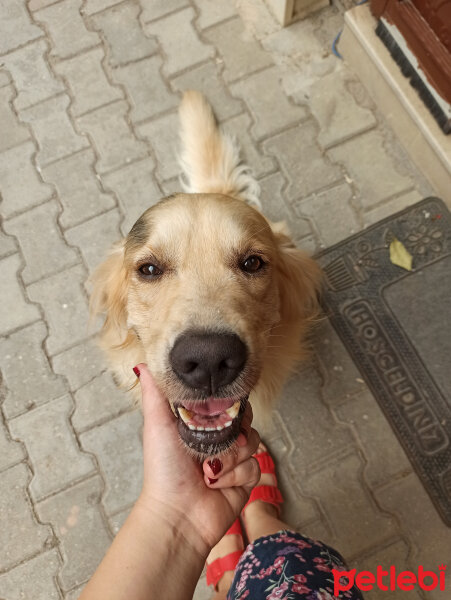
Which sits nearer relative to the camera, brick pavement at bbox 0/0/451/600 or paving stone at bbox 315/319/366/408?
brick pavement at bbox 0/0/451/600

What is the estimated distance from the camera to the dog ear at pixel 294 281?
2654mm

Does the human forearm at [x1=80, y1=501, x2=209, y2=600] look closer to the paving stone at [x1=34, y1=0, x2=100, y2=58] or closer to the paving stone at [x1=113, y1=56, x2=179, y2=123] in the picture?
the paving stone at [x1=113, y1=56, x2=179, y2=123]

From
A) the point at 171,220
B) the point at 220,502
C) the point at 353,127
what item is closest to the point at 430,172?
the point at 353,127

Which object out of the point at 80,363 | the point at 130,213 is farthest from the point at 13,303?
the point at 130,213

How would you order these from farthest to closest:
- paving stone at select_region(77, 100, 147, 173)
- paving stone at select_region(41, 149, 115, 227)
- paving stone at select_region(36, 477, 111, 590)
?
paving stone at select_region(77, 100, 147, 173) < paving stone at select_region(41, 149, 115, 227) < paving stone at select_region(36, 477, 111, 590)

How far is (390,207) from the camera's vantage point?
12.1ft

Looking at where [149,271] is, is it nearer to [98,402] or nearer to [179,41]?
[98,402]

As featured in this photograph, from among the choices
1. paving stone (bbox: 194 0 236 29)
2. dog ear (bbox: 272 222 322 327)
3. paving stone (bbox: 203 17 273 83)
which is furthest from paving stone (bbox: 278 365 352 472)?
paving stone (bbox: 194 0 236 29)

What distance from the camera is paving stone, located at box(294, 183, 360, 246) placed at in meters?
3.64

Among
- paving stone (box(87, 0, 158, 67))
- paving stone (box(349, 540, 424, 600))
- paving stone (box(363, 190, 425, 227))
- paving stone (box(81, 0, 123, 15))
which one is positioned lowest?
paving stone (box(349, 540, 424, 600))

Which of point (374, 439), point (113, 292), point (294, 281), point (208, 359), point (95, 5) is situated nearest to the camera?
point (208, 359)

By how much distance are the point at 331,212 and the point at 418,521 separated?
229 centimetres

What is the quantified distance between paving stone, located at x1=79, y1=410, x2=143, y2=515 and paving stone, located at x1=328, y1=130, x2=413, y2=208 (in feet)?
8.19

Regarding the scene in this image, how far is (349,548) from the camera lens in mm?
3031
